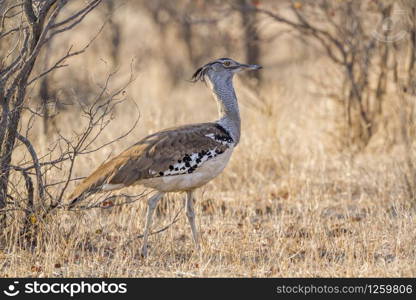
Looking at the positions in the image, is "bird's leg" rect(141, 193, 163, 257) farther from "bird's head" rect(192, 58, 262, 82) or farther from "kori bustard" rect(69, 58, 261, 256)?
"bird's head" rect(192, 58, 262, 82)

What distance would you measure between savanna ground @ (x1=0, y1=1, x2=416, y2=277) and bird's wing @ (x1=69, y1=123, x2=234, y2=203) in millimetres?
310

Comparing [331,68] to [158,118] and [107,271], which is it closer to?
[158,118]

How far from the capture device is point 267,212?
6.49 meters

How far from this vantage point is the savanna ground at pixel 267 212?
4.71 metres

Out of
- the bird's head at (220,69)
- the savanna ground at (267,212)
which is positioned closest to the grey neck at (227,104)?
the bird's head at (220,69)

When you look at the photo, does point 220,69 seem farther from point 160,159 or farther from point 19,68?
point 19,68

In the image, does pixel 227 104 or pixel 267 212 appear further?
pixel 267 212

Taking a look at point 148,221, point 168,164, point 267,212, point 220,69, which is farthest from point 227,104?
point 267,212

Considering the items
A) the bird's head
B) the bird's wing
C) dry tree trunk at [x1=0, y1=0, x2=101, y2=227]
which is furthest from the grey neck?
dry tree trunk at [x1=0, y1=0, x2=101, y2=227]

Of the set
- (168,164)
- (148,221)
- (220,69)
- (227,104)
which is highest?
(220,69)

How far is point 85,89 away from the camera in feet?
36.1

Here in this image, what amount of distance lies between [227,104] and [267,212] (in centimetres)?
134

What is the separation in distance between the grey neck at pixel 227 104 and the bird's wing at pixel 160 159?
20 cm

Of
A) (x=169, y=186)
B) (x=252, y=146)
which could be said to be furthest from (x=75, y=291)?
(x=252, y=146)
